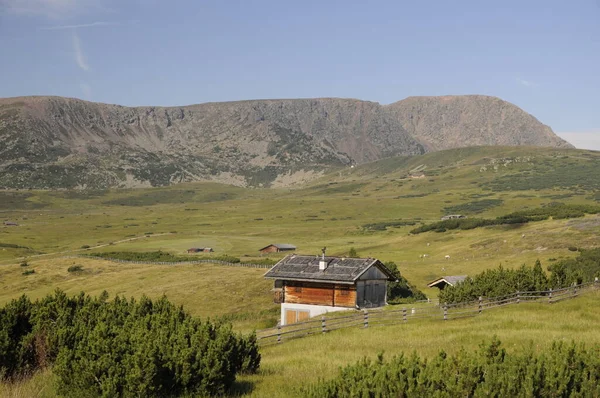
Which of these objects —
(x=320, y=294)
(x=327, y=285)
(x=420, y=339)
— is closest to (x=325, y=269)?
(x=327, y=285)

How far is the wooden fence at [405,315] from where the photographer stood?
1281 inches

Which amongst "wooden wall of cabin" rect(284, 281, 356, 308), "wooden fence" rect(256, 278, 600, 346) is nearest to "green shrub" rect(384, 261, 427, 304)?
"wooden wall of cabin" rect(284, 281, 356, 308)

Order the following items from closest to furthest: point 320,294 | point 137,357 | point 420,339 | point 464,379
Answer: point 464,379, point 137,357, point 420,339, point 320,294

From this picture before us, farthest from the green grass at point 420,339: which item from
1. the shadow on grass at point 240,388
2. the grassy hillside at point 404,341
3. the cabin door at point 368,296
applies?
the cabin door at point 368,296

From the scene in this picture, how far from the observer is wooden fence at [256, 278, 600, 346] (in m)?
32.5

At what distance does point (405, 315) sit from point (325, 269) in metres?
25.1

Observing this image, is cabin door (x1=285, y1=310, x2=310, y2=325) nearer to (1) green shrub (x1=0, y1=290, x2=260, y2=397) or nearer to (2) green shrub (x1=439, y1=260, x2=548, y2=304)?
(2) green shrub (x1=439, y1=260, x2=548, y2=304)

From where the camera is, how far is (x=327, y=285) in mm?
59750

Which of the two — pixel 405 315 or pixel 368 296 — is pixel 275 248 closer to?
pixel 368 296

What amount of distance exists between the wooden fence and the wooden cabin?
17.2m

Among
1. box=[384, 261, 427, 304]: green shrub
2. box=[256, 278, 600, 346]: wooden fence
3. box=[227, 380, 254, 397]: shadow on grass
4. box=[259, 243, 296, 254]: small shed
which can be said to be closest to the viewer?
box=[227, 380, 254, 397]: shadow on grass

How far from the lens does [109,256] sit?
135500 mm

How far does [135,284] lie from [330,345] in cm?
7416

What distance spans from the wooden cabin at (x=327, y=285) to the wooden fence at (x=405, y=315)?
17.2 m
